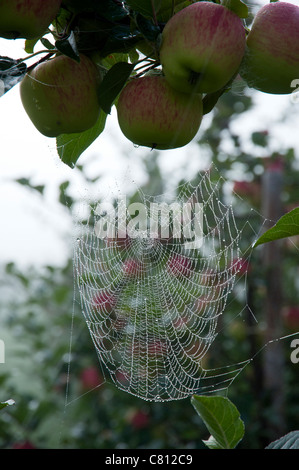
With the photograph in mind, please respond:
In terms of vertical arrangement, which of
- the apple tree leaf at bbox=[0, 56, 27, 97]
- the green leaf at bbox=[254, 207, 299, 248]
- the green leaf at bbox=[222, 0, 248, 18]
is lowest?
the green leaf at bbox=[254, 207, 299, 248]

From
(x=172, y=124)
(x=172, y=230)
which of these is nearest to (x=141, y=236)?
(x=172, y=230)

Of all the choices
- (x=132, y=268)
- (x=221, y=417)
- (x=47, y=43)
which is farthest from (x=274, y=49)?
(x=132, y=268)

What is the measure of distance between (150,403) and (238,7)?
159 centimetres

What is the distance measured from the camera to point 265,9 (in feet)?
1.85

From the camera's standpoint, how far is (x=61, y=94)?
1.89 feet

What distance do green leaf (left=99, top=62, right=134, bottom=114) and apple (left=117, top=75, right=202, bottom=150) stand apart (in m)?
0.02

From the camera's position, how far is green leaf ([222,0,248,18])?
555mm

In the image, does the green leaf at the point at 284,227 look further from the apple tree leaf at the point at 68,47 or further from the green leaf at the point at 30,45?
the green leaf at the point at 30,45

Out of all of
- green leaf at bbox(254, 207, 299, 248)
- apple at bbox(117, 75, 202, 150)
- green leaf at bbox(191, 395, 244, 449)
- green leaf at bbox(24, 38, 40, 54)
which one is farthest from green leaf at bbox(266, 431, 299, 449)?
green leaf at bbox(24, 38, 40, 54)

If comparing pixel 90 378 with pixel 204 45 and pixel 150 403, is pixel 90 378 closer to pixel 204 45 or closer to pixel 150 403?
pixel 150 403

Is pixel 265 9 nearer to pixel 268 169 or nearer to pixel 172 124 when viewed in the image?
pixel 172 124

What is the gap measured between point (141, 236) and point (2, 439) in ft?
2.81

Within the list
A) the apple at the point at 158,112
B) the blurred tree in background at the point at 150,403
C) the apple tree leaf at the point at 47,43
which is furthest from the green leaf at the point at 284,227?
the blurred tree in background at the point at 150,403

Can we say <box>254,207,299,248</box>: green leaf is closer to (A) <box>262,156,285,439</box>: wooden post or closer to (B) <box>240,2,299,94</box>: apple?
(B) <box>240,2,299,94</box>: apple
